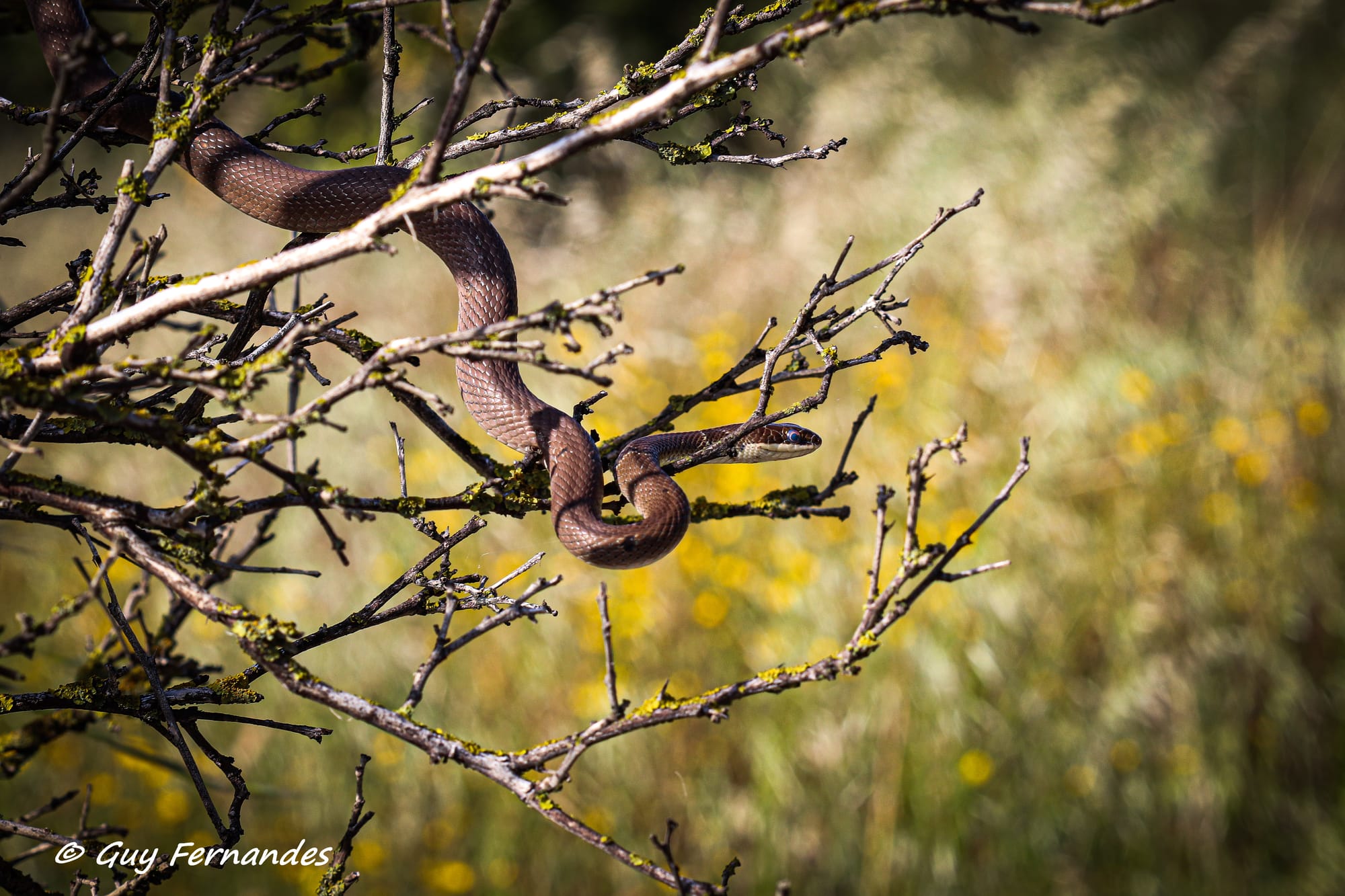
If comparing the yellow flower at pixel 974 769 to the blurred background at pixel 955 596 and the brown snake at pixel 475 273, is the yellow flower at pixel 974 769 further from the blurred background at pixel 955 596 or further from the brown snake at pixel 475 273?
the brown snake at pixel 475 273

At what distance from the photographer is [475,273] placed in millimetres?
3371

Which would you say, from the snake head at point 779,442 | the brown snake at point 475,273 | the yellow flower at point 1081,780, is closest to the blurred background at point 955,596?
the yellow flower at point 1081,780

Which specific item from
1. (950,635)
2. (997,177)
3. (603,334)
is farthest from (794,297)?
(603,334)

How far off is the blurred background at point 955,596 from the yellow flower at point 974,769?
30 millimetres

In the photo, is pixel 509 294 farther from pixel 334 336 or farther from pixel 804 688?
pixel 804 688

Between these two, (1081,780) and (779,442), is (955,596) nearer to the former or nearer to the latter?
(1081,780)

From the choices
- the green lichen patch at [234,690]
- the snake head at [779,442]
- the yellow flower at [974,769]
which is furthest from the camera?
the yellow flower at [974,769]

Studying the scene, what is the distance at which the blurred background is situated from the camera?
15.7 feet

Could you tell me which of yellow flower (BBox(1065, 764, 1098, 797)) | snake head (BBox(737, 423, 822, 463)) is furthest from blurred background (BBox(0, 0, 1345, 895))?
snake head (BBox(737, 423, 822, 463))

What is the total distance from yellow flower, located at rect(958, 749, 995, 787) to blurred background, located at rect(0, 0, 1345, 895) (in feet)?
0.10

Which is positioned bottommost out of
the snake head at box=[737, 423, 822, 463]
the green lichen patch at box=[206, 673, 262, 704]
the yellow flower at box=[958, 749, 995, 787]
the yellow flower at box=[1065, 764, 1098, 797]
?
the green lichen patch at box=[206, 673, 262, 704]

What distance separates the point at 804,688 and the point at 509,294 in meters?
2.79

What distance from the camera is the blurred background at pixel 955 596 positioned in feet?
15.7

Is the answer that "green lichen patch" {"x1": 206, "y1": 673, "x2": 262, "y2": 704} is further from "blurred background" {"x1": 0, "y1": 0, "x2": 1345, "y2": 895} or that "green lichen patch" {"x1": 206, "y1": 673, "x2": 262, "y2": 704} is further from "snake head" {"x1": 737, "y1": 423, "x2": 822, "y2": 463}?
"snake head" {"x1": 737, "y1": 423, "x2": 822, "y2": 463}
